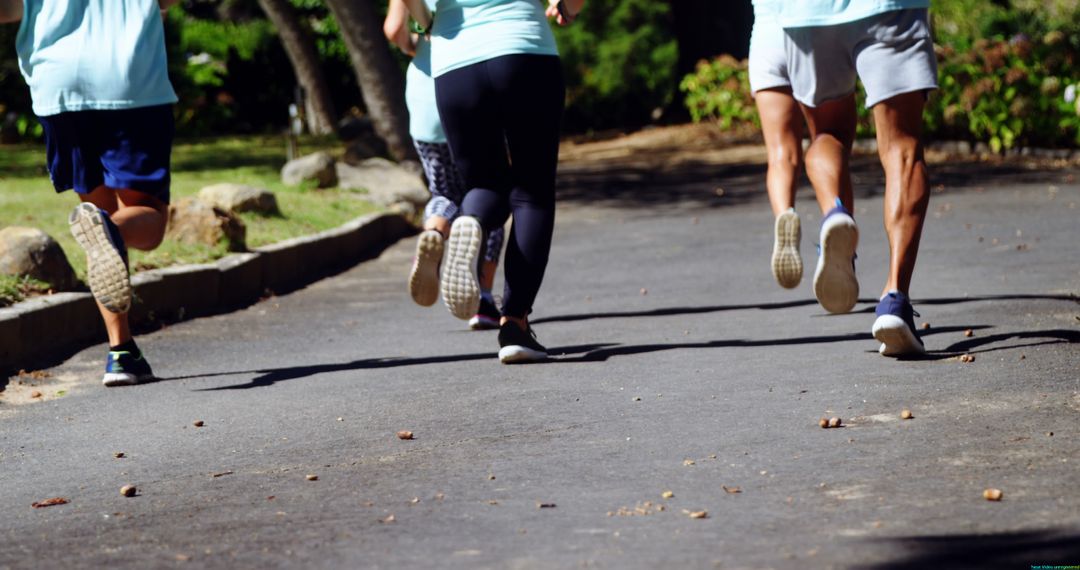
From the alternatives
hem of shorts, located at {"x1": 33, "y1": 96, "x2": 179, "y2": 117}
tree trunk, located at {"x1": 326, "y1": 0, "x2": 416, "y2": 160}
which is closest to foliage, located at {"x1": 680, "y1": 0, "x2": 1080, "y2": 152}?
tree trunk, located at {"x1": 326, "y1": 0, "x2": 416, "y2": 160}

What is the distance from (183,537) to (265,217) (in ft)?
25.1

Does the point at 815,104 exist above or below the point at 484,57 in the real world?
below

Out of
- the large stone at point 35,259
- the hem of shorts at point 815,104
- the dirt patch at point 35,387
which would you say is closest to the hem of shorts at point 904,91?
the hem of shorts at point 815,104

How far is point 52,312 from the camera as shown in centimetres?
672

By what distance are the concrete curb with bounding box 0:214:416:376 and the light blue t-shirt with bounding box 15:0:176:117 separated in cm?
112

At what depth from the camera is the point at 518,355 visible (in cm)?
574

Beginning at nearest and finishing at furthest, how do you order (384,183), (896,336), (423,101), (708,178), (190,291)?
(896,336)
(423,101)
(190,291)
(384,183)
(708,178)

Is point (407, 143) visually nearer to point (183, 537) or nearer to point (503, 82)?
point (503, 82)

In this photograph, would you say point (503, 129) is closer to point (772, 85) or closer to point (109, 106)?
point (772, 85)

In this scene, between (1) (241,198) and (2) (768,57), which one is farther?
(1) (241,198)

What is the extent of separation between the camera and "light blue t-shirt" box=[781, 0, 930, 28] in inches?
201

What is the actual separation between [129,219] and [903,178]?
2.82 m

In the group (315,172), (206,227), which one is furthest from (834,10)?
(315,172)

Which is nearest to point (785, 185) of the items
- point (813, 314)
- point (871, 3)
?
point (871, 3)
